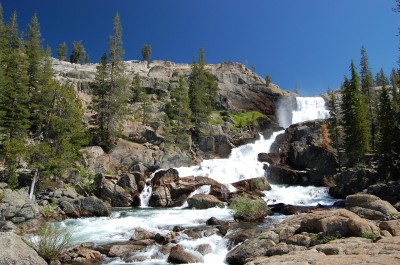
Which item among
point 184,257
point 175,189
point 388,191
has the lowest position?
point 184,257

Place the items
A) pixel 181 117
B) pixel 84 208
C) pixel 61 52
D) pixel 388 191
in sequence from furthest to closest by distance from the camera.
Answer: pixel 61 52, pixel 181 117, pixel 388 191, pixel 84 208

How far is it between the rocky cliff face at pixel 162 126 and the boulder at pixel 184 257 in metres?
27.3

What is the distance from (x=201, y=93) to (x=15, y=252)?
5557cm

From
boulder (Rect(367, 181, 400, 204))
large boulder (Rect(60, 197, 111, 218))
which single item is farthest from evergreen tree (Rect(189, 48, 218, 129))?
boulder (Rect(367, 181, 400, 204))

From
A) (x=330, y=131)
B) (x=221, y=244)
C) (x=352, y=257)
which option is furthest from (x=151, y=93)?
(x=352, y=257)

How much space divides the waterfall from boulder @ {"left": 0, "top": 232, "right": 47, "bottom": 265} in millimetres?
69459

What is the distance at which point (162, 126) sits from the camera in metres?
57.0

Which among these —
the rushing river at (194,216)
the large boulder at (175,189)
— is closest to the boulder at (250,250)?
the rushing river at (194,216)

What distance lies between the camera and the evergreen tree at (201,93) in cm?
6175

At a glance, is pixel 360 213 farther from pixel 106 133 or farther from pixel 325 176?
pixel 106 133

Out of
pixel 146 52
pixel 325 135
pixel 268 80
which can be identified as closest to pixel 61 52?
pixel 146 52

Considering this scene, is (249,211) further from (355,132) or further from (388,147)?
(355,132)

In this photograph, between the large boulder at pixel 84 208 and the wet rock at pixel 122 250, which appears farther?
the large boulder at pixel 84 208

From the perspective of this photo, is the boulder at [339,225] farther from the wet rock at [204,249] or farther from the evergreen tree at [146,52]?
the evergreen tree at [146,52]
